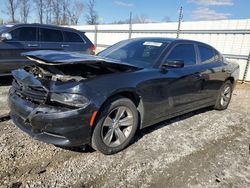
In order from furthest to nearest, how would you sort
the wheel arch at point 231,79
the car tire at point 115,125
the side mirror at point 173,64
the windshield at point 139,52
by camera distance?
the wheel arch at point 231,79
the windshield at point 139,52
the side mirror at point 173,64
the car tire at point 115,125

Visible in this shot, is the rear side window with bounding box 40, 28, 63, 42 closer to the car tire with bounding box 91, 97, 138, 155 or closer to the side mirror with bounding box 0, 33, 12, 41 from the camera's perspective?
the side mirror with bounding box 0, 33, 12, 41

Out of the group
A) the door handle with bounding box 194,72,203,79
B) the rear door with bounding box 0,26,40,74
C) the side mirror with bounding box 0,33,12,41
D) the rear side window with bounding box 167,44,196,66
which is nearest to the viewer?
the rear side window with bounding box 167,44,196,66

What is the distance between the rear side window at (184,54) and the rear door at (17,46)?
4.21 meters

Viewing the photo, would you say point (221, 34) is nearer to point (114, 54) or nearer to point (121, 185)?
point (114, 54)

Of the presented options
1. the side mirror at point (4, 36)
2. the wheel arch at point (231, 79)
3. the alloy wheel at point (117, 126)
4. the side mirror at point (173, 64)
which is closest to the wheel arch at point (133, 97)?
the alloy wheel at point (117, 126)

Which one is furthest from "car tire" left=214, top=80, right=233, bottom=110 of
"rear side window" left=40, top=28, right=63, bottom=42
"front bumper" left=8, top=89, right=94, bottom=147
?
"rear side window" left=40, top=28, right=63, bottom=42

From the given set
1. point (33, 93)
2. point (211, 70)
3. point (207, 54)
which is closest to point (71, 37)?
point (207, 54)

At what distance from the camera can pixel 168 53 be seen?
4.08 m

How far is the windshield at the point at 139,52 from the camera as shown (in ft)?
13.0

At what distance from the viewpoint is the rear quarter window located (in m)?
7.50

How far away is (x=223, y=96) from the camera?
576 centimetres

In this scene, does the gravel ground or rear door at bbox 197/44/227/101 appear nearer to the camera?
the gravel ground

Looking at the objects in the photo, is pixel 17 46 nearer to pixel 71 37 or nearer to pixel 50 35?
pixel 50 35

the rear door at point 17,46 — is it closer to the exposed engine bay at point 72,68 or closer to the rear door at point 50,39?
the rear door at point 50,39
